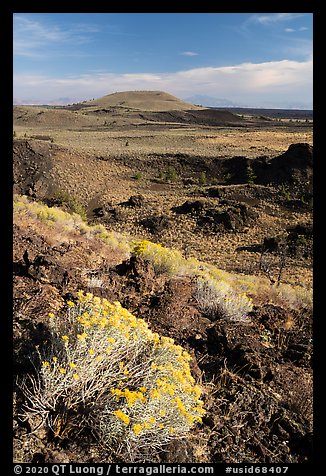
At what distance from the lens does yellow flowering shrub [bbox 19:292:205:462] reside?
2475 millimetres

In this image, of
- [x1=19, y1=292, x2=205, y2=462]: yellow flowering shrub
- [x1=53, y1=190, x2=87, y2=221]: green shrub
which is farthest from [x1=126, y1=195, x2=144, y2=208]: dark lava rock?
[x1=19, y1=292, x2=205, y2=462]: yellow flowering shrub

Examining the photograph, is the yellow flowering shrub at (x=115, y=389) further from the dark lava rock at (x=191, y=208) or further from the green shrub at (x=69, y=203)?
the dark lava rock at (x=191, y=208)

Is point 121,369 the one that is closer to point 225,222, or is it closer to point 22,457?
point 22,457

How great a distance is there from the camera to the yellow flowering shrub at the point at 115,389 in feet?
8.12

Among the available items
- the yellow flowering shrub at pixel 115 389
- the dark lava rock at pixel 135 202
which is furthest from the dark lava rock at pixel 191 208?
the yellow flowering shrub at pixel 115 389

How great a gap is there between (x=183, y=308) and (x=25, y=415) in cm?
258

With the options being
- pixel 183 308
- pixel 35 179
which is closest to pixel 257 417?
pixel 183 308

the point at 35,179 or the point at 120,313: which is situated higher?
the point at 35,179

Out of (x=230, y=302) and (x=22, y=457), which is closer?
(x=22, y=457)

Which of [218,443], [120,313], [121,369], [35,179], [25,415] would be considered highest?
[35,179]

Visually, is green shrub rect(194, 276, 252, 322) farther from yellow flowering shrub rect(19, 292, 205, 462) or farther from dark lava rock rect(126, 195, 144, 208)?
dark lava rock rect(126, 195, 144, 208)
